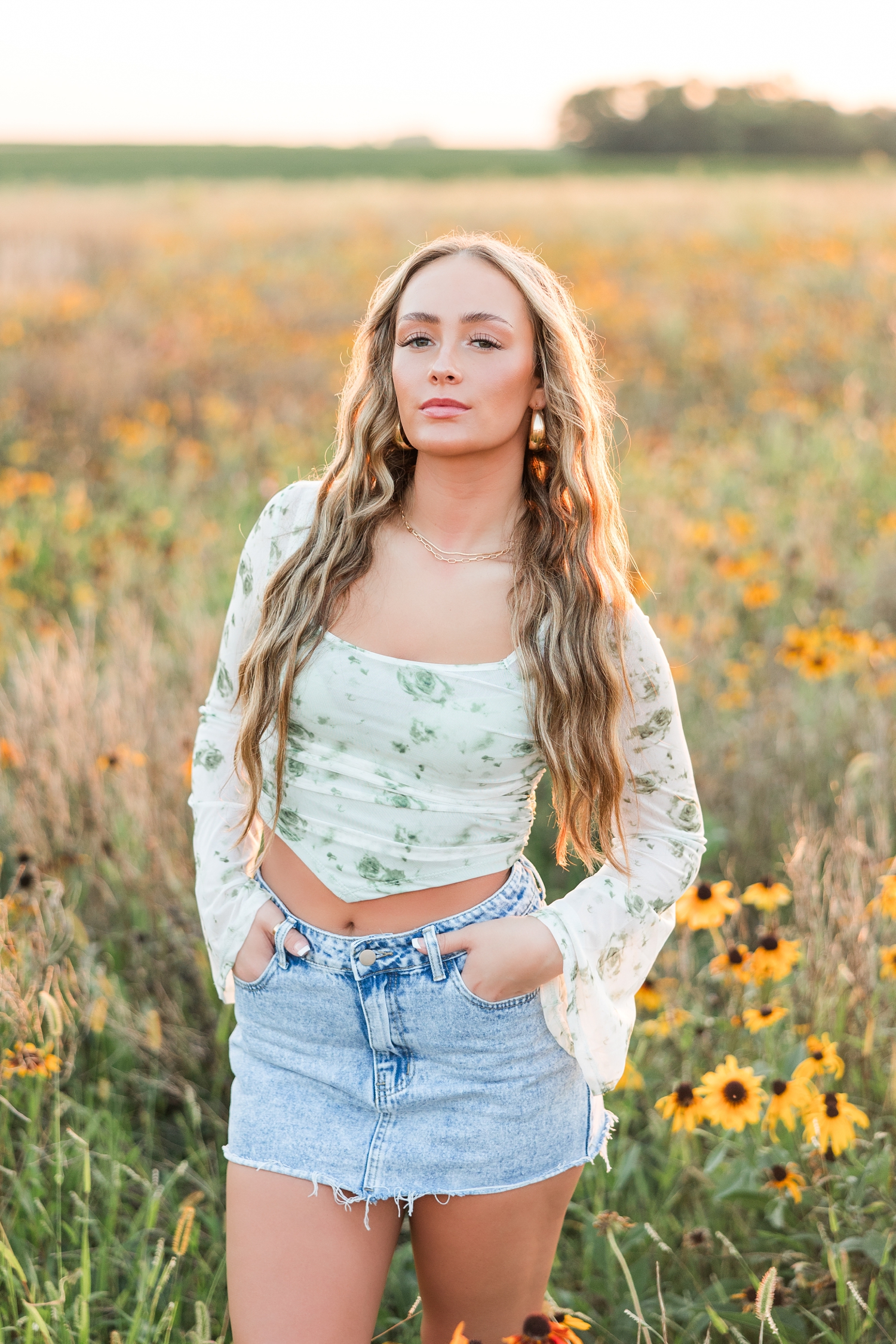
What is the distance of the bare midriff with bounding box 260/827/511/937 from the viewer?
152cm

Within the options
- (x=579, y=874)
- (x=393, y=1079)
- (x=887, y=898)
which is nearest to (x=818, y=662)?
(x=579, y=874)

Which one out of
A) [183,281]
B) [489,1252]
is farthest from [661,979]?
[183,281]

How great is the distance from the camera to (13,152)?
5412cm

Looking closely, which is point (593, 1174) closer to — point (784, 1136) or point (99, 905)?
point (784, 1136)

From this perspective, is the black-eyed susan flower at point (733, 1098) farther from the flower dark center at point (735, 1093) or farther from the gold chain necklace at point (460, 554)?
the gold chain necklace at point (460, 554)

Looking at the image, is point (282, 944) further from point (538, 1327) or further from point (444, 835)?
point (538, 1327)

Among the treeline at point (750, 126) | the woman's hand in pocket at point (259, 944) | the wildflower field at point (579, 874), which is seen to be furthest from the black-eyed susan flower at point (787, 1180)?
the treeline at point (750, 126)

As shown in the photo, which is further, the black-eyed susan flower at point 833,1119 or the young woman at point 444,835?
the black-eyed susan flower at point 833,1119

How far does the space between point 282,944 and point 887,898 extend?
3.75 ft

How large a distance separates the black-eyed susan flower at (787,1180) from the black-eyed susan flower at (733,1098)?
0.09 metres

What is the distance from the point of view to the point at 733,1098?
1.79 metres

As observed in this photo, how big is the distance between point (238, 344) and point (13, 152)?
54577mm

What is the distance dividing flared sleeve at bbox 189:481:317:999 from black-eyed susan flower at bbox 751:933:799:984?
0.91m

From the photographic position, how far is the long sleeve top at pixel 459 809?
4.89ft
